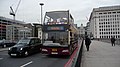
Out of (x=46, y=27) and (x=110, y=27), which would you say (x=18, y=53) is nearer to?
(x=46, y=27)

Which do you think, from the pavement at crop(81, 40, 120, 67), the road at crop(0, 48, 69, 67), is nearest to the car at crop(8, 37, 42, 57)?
the road at crop(0, 48, 69, 67)

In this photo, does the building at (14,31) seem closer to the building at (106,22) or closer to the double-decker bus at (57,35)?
the double-decker bus at (57,35)

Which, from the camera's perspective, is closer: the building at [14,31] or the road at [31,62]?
the road at [31,62]

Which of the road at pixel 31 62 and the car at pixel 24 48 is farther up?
the car at pixel 24 48

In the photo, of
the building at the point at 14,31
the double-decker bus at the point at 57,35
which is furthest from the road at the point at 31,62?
the building at the point at 14,31

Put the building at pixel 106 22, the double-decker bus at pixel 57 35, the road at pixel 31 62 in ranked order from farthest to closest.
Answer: the building at pixel 106 22, the double-decker bus at pixel 57 35, the road at pixel 31 62

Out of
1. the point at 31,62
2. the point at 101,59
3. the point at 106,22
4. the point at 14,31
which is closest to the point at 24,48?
the point at 31,62

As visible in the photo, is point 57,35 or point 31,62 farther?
point 57,35

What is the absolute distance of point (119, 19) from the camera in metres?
134

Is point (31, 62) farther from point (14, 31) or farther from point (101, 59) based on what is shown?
point (14, 31)

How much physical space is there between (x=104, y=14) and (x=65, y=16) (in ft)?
408

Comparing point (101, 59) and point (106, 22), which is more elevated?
point (106, 22)

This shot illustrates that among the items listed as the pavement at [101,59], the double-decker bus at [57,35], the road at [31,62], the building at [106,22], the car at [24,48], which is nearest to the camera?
the pavement at [101,59]

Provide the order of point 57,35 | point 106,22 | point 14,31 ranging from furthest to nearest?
1. point 106,22
2. point 14,31
3. point 57,35
